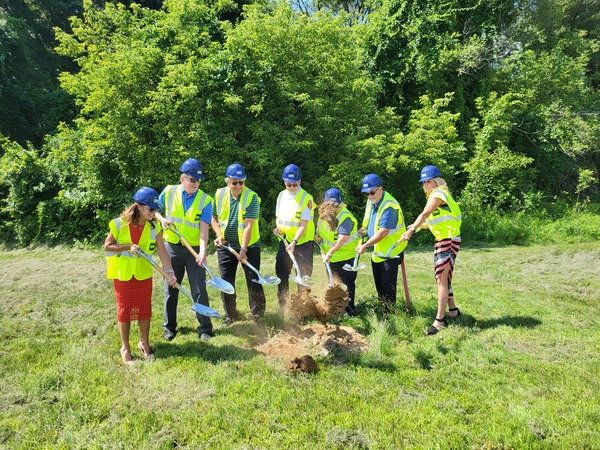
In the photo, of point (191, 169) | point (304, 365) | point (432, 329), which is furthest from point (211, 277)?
point (432, 329)

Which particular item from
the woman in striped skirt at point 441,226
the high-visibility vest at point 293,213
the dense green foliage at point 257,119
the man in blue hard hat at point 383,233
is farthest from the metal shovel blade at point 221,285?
the dense green foliage at point 257,119

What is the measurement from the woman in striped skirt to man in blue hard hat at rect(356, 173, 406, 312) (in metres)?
0.21

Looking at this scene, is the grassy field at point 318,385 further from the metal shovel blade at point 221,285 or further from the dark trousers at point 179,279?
the metal shovel blade at point 221,285

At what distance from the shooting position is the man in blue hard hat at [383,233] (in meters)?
5.25

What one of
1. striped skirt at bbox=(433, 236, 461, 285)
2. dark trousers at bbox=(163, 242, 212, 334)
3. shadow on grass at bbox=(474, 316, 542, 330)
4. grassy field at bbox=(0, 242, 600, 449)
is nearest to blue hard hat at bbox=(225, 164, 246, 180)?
dark trousers at bbox=(163, 242, 212, 334)

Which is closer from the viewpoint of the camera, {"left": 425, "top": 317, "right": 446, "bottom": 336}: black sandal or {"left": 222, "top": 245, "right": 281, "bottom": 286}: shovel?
{"left": 425, "top": 317, "right": 446, "bottom": 336}: black sandal

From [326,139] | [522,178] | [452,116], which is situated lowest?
[522,178]

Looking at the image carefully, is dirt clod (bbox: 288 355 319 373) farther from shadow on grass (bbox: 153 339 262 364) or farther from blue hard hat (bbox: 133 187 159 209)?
blue hard hat (bbox: 133 187 159 209)

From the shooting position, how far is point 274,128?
40.9 ft

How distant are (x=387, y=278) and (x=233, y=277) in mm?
2094

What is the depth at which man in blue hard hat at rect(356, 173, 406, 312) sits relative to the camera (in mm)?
5246

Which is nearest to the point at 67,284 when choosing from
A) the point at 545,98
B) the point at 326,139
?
the point at 326,139

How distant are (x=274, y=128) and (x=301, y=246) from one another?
25.0 ft

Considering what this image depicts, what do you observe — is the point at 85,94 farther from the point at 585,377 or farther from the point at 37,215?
the point at 585,377
